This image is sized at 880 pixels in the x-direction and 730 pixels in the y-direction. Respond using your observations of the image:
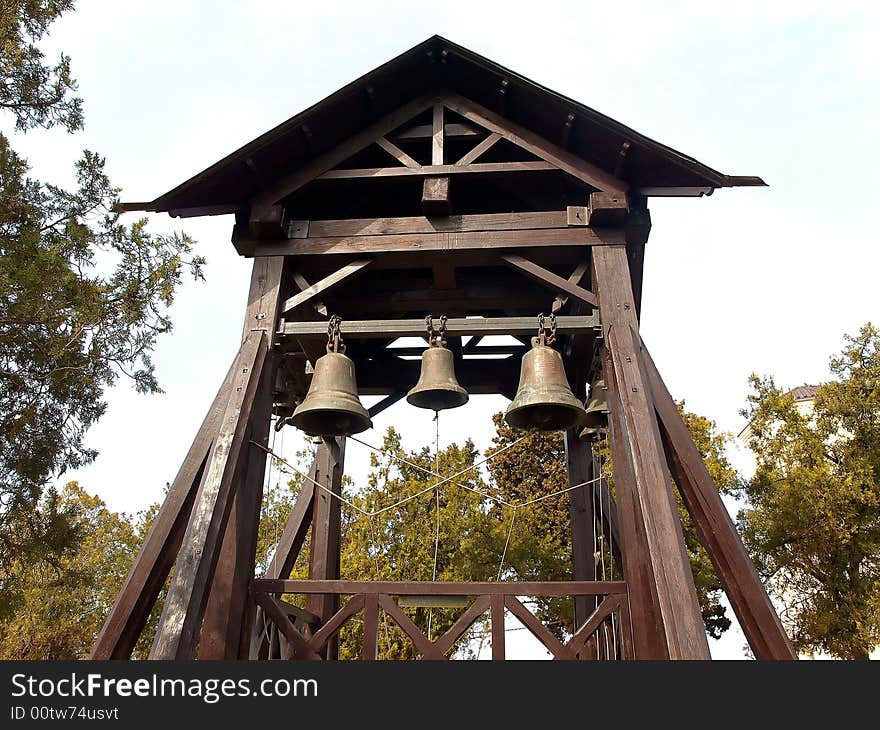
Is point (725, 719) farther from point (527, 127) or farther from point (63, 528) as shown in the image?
point (63, 528)

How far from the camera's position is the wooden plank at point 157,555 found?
162 inches

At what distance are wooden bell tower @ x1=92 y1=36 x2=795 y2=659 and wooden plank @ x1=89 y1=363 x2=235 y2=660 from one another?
0.01 m

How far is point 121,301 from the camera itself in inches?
420

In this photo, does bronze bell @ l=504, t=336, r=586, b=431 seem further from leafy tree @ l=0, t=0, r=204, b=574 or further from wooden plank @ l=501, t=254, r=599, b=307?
leafy tree @ l=0, t=0, r=204, b=574

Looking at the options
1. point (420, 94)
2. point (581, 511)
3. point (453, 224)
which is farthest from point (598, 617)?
point (420, 94)

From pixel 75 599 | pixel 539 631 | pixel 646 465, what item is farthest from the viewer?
pixel 75 599

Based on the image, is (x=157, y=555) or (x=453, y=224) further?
(x=453, y=224)

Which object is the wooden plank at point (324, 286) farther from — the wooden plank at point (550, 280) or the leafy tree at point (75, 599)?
the leafy tree at point (75, 599)

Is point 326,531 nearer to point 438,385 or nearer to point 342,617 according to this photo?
point 342,617

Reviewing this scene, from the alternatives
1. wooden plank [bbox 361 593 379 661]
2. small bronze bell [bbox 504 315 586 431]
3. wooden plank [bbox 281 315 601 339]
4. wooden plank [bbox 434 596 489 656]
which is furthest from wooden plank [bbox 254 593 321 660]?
small bronze bell [bbox 504 315 586 431]

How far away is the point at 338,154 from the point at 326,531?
3.34 m

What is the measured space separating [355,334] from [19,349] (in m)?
6.71

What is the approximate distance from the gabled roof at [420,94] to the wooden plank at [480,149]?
0.97ft

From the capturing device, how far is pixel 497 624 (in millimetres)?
4969
